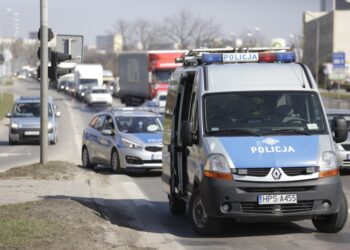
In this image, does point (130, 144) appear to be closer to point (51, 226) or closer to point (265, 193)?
point (51, 226)

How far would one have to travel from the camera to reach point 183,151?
449 inches

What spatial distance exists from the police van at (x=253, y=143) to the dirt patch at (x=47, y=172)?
227 inches

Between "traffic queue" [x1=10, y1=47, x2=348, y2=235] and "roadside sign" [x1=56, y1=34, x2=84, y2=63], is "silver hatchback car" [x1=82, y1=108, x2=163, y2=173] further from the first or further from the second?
"traffic queue" [x1=10, y1=47, x2=348, y2=235]

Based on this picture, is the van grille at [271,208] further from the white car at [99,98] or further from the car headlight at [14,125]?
the white car at [99,98]

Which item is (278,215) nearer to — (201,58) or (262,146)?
(262,146)

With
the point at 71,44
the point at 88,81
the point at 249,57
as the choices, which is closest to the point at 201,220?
the point at 249,57

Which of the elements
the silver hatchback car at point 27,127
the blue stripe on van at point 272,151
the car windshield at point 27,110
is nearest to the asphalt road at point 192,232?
the blue stripe on van at point 272,151

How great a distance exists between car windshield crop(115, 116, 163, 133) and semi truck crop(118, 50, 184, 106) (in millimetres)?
20219

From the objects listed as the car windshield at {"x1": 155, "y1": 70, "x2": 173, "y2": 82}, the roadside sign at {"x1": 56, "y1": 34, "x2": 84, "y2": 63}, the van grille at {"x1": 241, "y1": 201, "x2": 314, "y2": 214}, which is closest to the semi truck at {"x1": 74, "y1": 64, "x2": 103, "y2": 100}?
the car windshield at {"x1": 155, "y1": 70, "x2": 173, "y2": 82}

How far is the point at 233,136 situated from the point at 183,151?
1301 millimetres

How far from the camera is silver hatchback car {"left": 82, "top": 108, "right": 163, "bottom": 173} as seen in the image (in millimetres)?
19281

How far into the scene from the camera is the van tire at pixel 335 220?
33.9 ft

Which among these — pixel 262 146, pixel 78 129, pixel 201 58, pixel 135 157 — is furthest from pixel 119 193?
pixel 78 129

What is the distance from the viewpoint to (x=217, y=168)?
9922 mm
